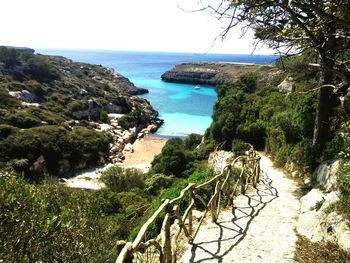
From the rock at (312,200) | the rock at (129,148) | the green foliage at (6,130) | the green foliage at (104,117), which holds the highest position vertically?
the rock at (312,200)

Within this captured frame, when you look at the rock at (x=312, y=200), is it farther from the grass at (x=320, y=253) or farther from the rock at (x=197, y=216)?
the rock at (x=197, y=216)

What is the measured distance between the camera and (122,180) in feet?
94.3

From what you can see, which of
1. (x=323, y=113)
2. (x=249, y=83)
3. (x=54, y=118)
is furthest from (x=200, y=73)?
(x=323, y=113)

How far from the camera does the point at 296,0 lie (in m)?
4.51

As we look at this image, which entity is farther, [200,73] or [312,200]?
[200,73]

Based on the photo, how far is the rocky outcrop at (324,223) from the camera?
22.5 ft

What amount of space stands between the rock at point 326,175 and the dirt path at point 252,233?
101 cm

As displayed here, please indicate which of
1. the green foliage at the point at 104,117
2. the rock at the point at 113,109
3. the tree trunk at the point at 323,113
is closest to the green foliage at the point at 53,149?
the green foliage at the point at 104,117

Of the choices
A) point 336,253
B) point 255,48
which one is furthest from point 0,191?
point 336,253

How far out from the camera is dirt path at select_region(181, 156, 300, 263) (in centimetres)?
674

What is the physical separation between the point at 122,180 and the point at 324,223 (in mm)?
22584

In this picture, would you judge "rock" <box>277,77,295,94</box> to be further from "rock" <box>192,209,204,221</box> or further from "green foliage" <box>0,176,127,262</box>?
"green foliage" <box>0,176,127,262</box>

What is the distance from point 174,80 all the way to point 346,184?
124 metres

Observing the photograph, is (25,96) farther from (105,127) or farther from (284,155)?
(284,155)
